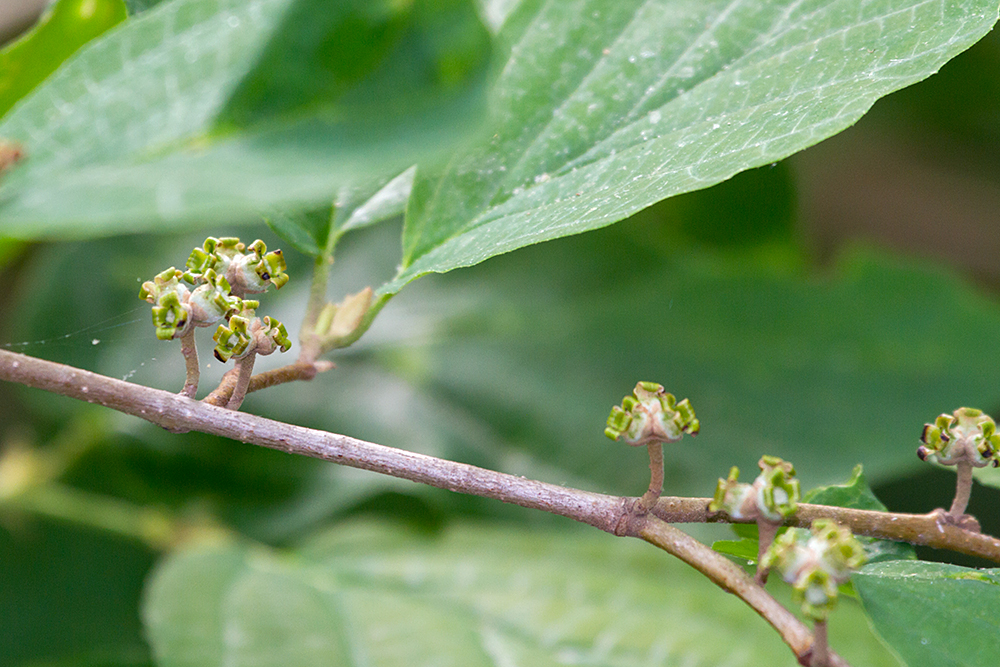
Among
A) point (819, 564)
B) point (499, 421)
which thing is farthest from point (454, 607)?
point (819, 564)

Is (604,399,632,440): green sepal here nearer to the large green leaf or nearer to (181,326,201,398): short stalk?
(181,326,201,398): short stalk

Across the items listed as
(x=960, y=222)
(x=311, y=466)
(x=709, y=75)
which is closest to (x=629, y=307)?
(x=311, y=466)

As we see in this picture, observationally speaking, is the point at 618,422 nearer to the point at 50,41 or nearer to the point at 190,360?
the point at 190,360

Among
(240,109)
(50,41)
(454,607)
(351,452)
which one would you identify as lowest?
(454,607)

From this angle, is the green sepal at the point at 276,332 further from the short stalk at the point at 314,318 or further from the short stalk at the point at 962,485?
the short stalk at the point at 962,485

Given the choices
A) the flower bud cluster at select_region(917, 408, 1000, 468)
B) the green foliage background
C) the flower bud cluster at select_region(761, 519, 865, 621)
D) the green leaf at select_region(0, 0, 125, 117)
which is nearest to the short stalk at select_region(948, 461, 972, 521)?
the flower bud cluster at select_region(917, 408, 1000, 468)

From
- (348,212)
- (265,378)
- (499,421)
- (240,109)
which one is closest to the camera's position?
(240,109)

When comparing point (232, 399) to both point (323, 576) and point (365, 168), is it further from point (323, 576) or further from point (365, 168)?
point (323, 576)
